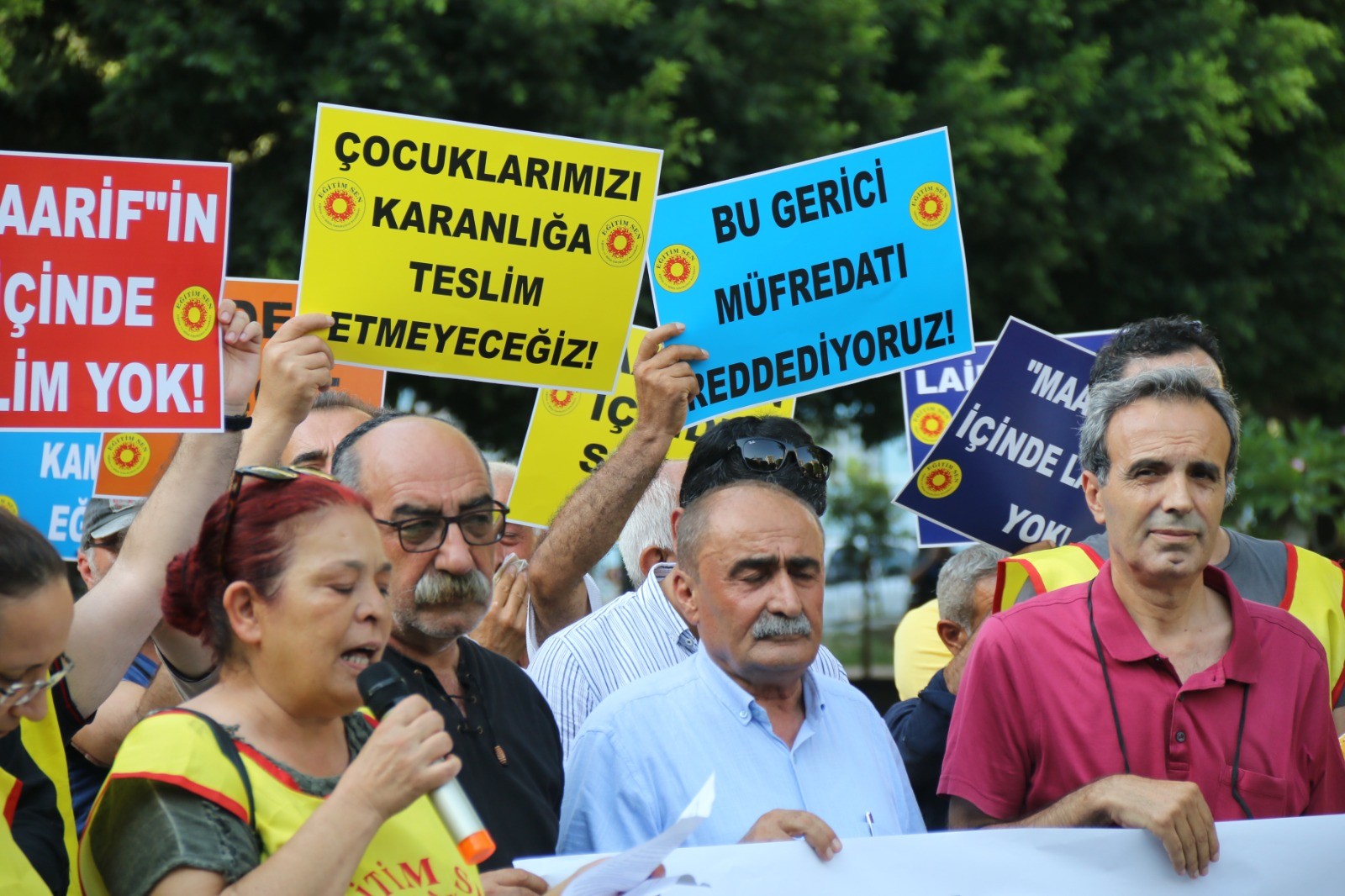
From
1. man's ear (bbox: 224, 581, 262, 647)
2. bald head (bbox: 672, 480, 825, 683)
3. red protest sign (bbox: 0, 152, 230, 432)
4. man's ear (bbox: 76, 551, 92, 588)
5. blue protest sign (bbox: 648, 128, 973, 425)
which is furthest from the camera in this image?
blue protest sign (bbox: 648, 128, 973, 425)

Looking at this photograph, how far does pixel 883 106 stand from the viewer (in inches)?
433

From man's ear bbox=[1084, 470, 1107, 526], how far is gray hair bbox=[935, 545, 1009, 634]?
123 centimetres

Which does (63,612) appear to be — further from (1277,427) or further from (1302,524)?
(1277,427)

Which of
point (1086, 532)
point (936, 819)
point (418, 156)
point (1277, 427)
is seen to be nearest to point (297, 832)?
point (418, 156)

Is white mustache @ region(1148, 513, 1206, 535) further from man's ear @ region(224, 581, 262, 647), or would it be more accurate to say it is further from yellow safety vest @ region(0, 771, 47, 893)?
yellow safety vest @ region(0, 771, 47, 893)

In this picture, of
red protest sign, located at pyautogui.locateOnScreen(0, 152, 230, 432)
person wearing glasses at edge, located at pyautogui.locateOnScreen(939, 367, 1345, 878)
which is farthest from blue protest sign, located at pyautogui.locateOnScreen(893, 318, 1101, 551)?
red protest sign, located at pyautogui.locateOnScreen(0, 152, 230, 432)

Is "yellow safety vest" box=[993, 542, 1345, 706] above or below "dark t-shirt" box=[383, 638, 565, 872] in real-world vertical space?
above

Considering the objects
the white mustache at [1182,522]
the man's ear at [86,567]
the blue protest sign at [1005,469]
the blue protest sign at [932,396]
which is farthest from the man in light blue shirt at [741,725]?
the blue protest sign at [932,396]

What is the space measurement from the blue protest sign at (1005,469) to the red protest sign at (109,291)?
2.03 metres

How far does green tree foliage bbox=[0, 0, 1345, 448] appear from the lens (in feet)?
31.1

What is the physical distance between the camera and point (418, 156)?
4055 millimetres

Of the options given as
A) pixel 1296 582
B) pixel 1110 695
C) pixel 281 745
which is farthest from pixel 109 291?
pixel 1296 582

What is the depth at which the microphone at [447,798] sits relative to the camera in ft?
7.06

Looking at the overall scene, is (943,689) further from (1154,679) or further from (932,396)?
(932,396)
